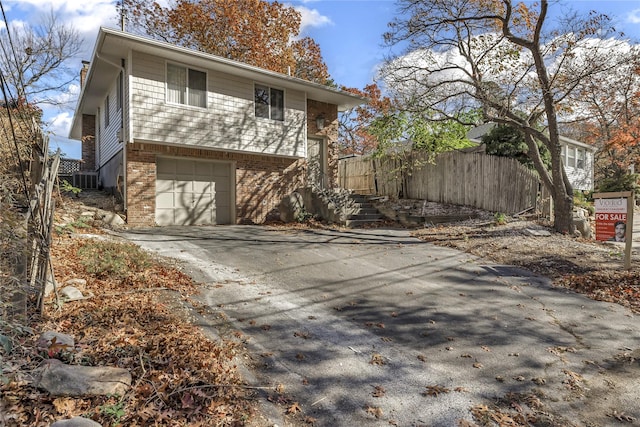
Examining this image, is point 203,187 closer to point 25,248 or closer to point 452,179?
point 25,248

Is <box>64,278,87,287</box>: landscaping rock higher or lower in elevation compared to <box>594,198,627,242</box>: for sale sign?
lower

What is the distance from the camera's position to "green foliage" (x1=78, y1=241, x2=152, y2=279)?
17.2 ft

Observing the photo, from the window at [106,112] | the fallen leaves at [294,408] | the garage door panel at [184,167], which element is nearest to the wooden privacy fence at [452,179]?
the garage door panel at [184,167]

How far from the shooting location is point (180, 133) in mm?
11055

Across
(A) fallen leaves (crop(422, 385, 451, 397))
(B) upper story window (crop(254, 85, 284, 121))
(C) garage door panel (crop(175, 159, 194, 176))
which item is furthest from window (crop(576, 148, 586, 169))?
(A) fallen leaves (crop(422, 385, 451, 397))

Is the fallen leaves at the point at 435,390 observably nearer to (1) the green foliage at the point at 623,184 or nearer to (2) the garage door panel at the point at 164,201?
(2) the garage door panel at the point at 164,201

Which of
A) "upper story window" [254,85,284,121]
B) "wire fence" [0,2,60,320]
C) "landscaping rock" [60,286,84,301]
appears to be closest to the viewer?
"wire fence" [0,2,60,320]

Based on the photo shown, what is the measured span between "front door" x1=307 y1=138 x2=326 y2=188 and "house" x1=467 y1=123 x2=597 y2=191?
10.1 meters

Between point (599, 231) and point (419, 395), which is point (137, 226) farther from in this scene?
point (599, 231)

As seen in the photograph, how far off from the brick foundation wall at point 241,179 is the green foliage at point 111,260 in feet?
14.7

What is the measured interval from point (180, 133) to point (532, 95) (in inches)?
400

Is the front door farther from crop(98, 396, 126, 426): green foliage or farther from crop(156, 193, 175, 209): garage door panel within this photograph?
crop(98, 396, 126, 426): green foliage

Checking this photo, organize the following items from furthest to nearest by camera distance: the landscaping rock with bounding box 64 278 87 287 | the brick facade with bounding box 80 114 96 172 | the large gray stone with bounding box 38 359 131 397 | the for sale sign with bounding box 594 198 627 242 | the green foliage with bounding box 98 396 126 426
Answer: the brick facade with bounding box 80 114 96 172, the for sale sign with bounding box 594 198 627 242, the landscaping rock with bounding box 64 278 87 287, the large gray stone with bounding box 38 359 131 397, the green foliage with bounding box 98 396 126 426

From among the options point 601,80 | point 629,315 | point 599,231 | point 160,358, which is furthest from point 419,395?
point 601,80
